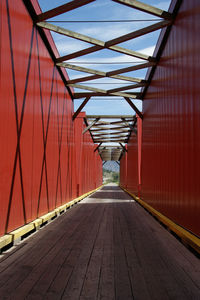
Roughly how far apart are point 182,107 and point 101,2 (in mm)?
3120

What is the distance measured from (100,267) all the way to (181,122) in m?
3.39

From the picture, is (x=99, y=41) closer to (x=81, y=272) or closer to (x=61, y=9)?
(x=61, y=9)

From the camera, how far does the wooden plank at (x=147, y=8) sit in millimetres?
6688

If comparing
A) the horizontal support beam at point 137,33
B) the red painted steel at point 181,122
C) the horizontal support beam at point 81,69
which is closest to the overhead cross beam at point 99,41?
the horizontal support beam at point 137,33

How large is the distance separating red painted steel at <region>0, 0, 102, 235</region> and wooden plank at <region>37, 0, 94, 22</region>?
1.22 ft

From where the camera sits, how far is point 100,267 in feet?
13.1

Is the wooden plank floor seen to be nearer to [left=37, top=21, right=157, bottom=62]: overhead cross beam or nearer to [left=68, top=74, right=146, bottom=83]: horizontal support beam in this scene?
[left=37, top=21, right=157, bottom=62]: overhead cross beam

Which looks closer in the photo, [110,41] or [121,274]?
[121,274]

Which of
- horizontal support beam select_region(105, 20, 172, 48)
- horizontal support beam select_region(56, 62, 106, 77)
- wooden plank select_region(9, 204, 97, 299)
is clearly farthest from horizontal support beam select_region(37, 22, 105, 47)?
wooden plank select_region(9, 204, 97, 299)

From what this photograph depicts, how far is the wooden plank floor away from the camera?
3.09 metres

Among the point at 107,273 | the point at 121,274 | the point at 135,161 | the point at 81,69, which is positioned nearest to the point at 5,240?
the point at 107,273

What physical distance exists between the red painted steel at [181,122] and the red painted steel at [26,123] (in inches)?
123

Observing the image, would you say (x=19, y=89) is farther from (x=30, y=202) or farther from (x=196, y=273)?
(x=196, y=273)

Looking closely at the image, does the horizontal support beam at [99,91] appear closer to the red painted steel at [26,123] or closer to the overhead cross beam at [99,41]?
the red painted steel at [26,123]
